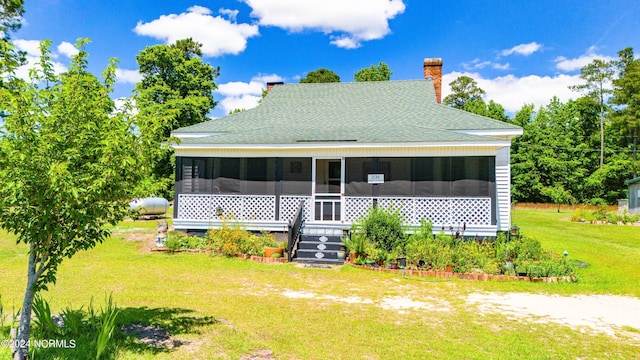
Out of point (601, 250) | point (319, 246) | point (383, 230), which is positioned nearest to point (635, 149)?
point (601, 250)

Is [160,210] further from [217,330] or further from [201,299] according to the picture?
[217,330]

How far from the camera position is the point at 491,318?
7.25 meters

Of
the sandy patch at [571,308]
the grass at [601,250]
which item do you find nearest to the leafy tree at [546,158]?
the grass at [601,250]

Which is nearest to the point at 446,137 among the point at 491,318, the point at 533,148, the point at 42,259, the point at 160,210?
the point at 491,318

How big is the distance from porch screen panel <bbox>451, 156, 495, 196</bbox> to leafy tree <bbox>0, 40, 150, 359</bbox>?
38.5ft

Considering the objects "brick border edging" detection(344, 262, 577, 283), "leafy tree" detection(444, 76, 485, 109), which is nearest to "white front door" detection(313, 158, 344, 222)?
"brick border edging" detection(344, 262, 577, 283)

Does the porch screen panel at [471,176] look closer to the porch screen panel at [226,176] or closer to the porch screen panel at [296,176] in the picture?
the porch screen panel at [296,176]

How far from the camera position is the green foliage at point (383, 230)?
12531 mm

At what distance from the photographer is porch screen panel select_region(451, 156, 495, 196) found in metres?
14.0

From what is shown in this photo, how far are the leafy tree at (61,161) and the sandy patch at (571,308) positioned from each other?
23.1 ft

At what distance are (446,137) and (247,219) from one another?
8.19 meters

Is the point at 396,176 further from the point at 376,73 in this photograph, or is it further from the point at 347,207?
the point at 376,73

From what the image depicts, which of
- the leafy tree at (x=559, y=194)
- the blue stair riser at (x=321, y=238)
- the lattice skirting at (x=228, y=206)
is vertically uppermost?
the leafy tree at (x=559, y=194)

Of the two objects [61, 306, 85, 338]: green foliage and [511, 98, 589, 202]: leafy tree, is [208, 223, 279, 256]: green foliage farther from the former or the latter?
[511, 98, 589, 202]: leafy tree
